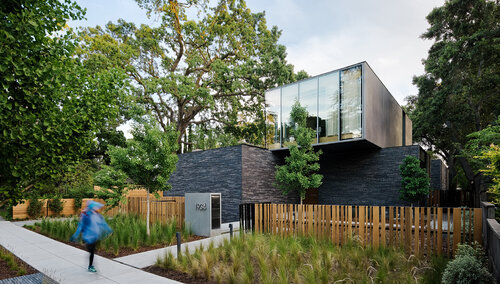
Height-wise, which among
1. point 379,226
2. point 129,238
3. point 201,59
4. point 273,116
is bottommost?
point 129,238

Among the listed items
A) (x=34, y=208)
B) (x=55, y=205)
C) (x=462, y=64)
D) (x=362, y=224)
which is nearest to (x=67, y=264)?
(x=362, y=224)

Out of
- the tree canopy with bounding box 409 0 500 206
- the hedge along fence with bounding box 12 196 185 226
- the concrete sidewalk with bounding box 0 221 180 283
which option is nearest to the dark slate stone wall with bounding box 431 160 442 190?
the tree canopy with bounding box 409 0 500 206

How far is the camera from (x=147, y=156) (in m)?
10.6

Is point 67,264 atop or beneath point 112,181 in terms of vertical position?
beneath

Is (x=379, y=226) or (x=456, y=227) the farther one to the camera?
(x=379, y=226)

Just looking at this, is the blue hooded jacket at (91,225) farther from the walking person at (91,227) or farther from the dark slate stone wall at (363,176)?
the dark slate stone wall at (363,176)

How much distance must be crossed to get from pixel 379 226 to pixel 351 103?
8.64 m

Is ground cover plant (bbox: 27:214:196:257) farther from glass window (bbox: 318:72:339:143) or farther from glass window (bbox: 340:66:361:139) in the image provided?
glass window (bbox: 340:66:361:139)

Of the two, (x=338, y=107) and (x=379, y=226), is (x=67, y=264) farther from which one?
(x=338, y=107)

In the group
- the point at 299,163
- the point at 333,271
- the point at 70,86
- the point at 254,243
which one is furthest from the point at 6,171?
the point at 299,163

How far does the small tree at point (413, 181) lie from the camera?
48.3 ft

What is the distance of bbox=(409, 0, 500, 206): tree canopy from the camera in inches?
728

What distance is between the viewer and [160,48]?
83.8 feet

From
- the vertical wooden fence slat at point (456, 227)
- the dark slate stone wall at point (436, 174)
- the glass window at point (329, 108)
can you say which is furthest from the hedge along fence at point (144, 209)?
the dark slate stone wall at point (436, 174)
